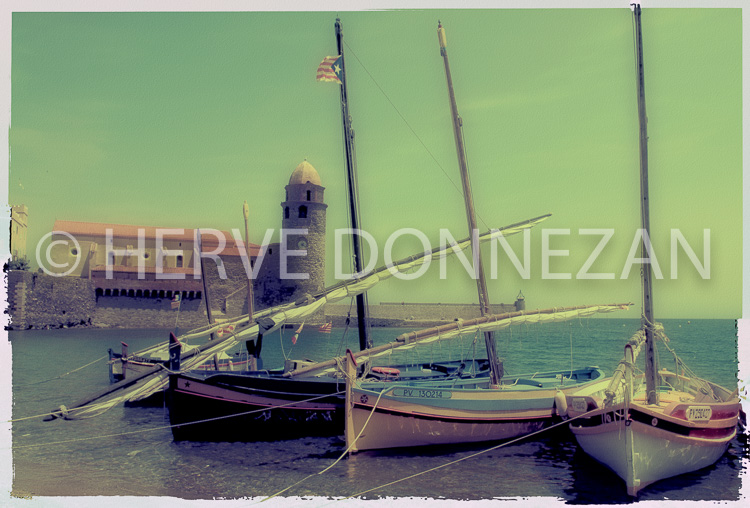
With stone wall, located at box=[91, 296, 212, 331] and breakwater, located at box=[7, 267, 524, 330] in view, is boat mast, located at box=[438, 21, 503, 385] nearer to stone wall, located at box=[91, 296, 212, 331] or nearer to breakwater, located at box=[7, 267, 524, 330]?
breakwater, located at box=[7, 267, 524, 330]

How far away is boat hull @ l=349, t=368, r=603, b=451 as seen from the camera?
13758 millimetres

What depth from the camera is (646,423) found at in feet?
36.0

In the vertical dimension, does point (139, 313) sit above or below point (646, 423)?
below

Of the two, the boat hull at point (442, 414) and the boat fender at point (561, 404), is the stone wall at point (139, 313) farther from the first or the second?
the boat fender at point (561, 404)

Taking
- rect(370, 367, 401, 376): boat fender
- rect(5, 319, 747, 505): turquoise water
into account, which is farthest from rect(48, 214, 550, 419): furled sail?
rect(370, 367, 401, 376): boat fender

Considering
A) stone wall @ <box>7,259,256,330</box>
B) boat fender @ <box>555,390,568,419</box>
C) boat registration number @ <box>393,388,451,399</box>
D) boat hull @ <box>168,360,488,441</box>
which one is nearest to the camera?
boat registration number @ <box>393,388,451,399</box>

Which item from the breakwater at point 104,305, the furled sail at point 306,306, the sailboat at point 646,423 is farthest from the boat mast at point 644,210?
the breakwater at point 104,305

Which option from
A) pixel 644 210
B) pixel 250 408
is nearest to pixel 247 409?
pixel 250 408

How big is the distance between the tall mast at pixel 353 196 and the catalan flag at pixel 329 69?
293mm

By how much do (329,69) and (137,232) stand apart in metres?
66.4

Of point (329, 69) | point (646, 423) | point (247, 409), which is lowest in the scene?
point (247, 409)

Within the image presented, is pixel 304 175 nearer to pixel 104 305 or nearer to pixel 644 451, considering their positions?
pixel 104 305

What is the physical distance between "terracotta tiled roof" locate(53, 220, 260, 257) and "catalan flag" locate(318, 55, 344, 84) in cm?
5881

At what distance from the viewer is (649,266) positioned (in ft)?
38.2
